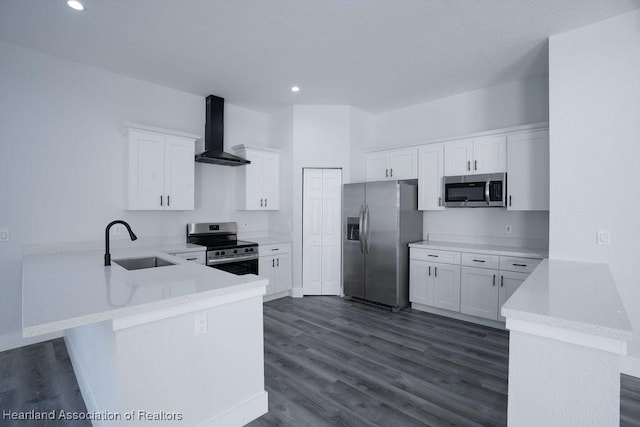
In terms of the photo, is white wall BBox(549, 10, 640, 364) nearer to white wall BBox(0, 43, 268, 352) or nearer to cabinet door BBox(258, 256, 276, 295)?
cabinet door BBox(258, 256, 276, 295)

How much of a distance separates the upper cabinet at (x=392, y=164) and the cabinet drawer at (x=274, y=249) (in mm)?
1796

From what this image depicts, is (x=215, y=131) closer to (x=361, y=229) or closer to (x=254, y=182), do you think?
(x=254, y=182)

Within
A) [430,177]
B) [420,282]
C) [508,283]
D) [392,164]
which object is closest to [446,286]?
[420,282]

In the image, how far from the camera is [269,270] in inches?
183

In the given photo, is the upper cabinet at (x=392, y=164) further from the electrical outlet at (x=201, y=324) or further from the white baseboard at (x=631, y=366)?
the electrical outlet at (x=201, y=324)

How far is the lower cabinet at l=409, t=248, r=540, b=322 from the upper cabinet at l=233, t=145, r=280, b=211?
2.41m

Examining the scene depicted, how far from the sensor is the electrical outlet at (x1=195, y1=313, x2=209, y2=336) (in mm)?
1784

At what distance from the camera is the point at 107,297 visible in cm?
156

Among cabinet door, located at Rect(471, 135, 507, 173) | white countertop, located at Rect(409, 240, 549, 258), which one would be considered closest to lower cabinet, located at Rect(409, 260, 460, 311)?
white countertop, located at Rect(409, 240, 549, 258)

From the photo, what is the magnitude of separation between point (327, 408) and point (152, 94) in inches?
167

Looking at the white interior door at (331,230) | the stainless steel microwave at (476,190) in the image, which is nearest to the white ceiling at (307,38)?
the stainless steel microwave at (476,190)

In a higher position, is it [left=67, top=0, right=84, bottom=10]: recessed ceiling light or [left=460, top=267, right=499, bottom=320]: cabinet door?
[left=67, top=0, right=84, bottom=10]: recessed ceiling light

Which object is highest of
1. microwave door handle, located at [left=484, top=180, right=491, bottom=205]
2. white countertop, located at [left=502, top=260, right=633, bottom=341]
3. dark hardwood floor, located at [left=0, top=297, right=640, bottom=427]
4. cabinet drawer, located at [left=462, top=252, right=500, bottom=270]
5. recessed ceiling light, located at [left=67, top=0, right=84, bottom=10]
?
recessed ceiling light, located at [left=67, top=0, right=84, bottom=10]

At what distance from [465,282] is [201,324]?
327 centimetres
